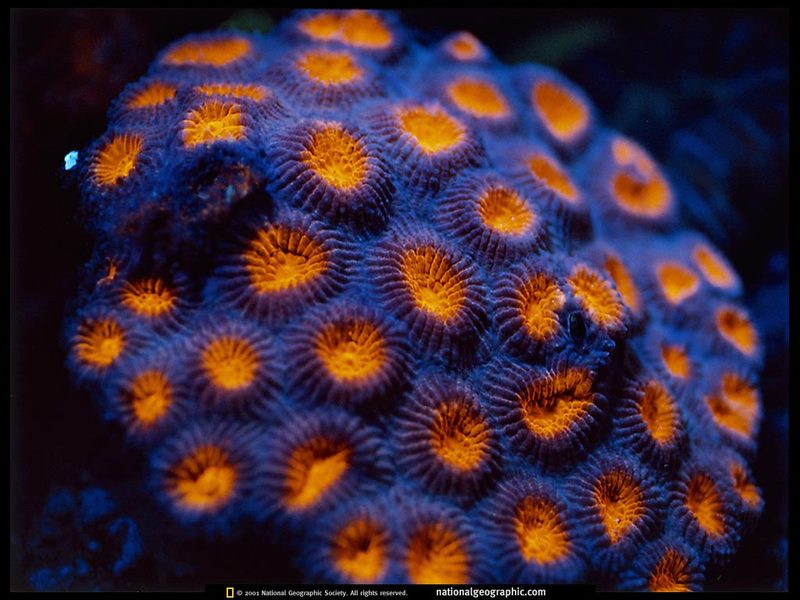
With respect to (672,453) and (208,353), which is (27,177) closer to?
(208,353)

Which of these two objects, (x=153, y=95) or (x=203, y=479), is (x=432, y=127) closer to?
(x=153, y=95)

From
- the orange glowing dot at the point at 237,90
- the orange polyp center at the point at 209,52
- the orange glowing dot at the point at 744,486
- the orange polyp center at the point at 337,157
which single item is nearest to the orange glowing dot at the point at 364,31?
the orange polyp center at the point at 209,52

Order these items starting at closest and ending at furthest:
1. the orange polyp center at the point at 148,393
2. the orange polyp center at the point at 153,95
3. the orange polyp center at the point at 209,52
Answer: the orange polyp center at the point at 148,393, the orange polyp center at the point at 153,95, the orange polyp center at the point at 209,52

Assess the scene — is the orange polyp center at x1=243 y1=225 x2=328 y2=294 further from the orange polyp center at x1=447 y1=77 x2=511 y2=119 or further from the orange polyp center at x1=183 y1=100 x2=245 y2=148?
the orange polyp center at x1=447 y1=77 x2=511 y2=119

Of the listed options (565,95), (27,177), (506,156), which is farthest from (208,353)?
(565,95)

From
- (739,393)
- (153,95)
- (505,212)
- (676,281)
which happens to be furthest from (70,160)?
(739,393)

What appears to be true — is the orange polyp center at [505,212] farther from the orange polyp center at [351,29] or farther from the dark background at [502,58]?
the dark background at [502,58]

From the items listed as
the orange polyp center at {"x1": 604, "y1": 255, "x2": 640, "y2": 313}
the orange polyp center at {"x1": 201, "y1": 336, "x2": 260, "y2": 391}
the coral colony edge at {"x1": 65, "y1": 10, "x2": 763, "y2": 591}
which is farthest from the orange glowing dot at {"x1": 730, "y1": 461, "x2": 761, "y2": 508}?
the orange polyp center at {"x1": 201, "y1": 336, "x2": 260, "y2": 391}
